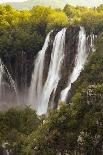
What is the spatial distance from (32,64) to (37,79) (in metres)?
2.41

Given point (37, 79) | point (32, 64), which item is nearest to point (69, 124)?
point (37, 79)

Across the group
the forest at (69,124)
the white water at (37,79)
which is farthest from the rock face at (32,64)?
the forest at (69,124)

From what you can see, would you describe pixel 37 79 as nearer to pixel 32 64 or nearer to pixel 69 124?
pixel 32 64

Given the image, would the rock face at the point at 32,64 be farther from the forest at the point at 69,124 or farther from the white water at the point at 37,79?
the forest at the point at 69,124

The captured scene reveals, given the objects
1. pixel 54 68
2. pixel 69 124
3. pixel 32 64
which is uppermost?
pixel 32 64

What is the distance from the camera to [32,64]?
4981cm

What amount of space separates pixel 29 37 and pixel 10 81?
5.50 meters

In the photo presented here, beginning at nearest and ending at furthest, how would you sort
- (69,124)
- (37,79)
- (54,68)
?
(69,124) → (54,68) → (37,79)

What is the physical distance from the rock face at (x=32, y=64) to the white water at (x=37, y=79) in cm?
67

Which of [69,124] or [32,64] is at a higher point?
[32,64]

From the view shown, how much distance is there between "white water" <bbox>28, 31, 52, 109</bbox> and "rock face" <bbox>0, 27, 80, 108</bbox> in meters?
0.67

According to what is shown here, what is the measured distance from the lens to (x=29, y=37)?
172 feet

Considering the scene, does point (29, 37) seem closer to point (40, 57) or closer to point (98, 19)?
point (40, 57)

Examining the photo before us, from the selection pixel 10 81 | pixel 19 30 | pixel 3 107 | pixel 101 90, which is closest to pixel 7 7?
pixel 19 30
